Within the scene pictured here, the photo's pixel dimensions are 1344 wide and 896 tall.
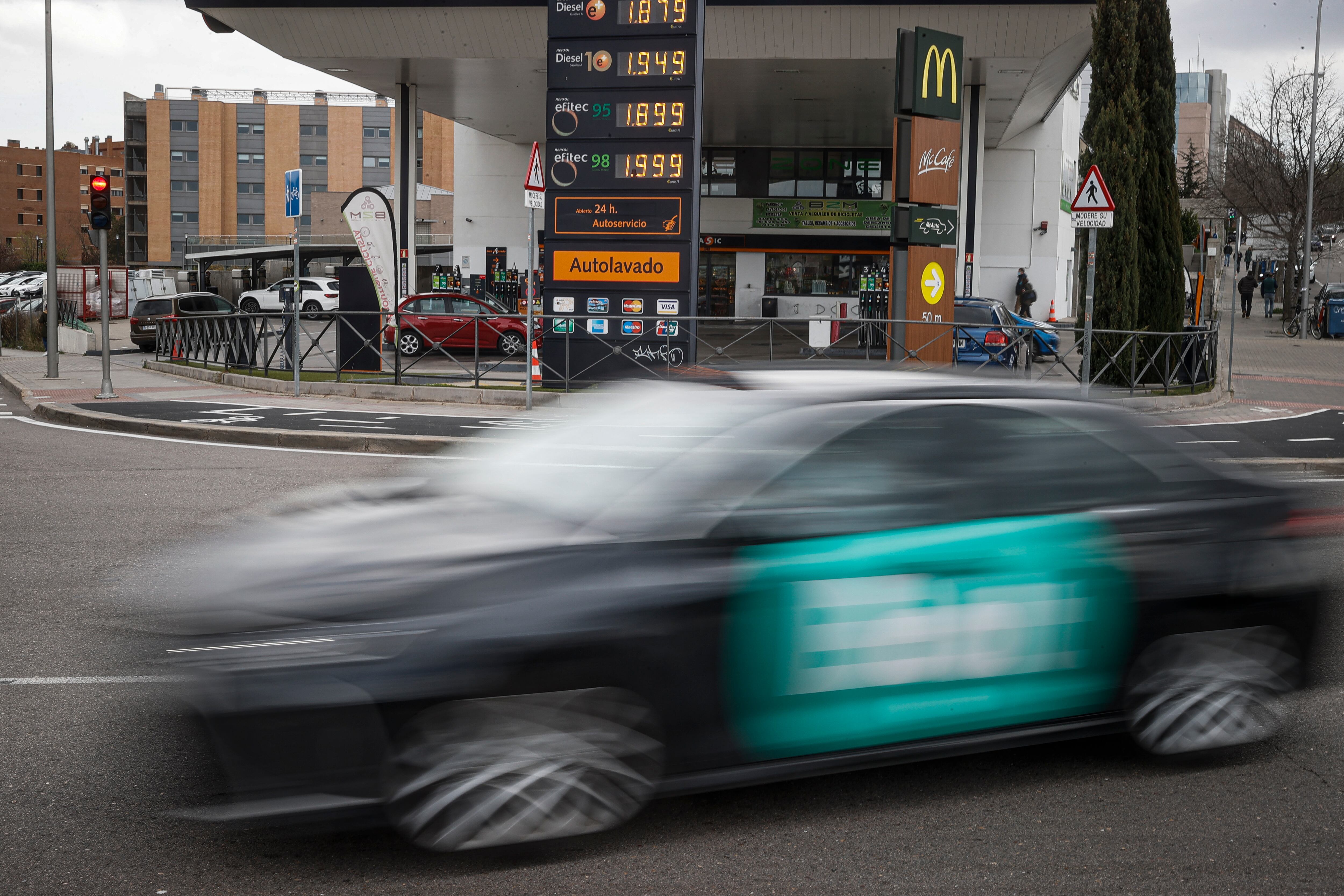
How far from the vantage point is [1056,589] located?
4.01 m

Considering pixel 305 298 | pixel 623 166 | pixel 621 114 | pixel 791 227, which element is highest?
pixel 791 227

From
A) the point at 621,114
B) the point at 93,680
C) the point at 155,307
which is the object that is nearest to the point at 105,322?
the point at 621,114

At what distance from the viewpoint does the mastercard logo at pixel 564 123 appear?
18.7 metres

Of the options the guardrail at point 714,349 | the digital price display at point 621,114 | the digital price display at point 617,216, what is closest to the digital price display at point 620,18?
the digital price display at point 621,114

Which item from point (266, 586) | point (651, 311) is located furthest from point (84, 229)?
point (266, 586)

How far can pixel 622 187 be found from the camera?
18.5 metres

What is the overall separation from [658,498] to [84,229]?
143 metres

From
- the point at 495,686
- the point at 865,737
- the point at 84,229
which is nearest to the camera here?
the point at 495,686

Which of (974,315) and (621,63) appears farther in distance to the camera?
(974,315)

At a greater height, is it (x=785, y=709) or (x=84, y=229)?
(x=84, y=229)

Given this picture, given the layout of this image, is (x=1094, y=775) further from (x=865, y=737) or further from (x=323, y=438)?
(x=323, y=438)

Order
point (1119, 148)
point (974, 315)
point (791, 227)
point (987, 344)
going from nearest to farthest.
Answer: point (987, 344) → point (1119, 148) → point (974, 315) → point (791, 227)

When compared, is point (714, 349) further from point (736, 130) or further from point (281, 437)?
point (736, 130)

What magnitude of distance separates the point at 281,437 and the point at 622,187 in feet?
A: 23.7
